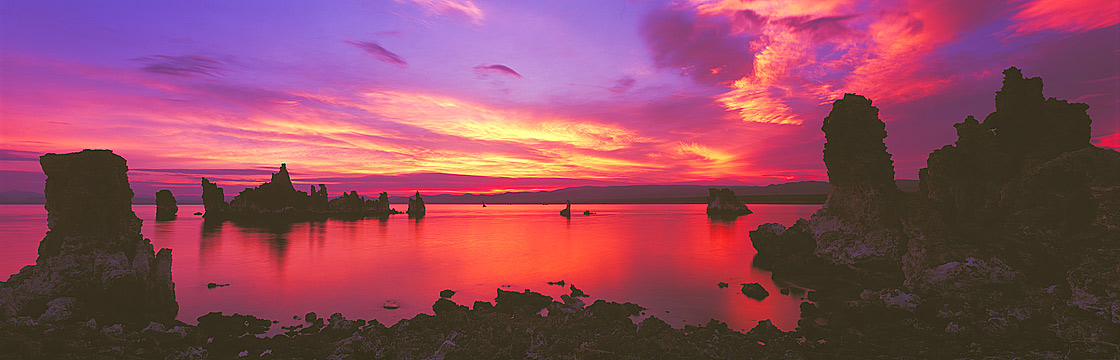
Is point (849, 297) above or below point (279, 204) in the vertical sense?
below

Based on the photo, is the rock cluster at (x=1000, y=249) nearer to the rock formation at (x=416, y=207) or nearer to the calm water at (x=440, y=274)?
the calm water at (x=440, y=274)

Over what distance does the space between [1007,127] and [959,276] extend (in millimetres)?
8849

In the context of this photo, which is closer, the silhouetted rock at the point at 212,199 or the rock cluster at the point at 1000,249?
the rock cluster at the point at 1000,249

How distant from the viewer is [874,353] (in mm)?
13828

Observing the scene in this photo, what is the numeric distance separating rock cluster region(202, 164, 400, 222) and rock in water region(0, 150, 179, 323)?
111m

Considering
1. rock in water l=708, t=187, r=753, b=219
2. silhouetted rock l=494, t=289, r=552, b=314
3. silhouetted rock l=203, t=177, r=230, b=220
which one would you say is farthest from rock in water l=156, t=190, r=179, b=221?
rock in water l=708, t=187, r=753, b=219

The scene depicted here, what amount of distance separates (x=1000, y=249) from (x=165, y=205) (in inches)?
6989

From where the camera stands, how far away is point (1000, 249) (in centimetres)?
1852

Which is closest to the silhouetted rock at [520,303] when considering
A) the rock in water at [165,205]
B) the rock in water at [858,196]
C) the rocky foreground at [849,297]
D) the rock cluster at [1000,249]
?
the rocky foreground at [849,297]

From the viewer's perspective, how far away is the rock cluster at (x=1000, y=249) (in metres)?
14.0

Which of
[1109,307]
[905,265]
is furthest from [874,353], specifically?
Answer: [905,265]

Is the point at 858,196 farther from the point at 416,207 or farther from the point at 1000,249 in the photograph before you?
the point at 416,207

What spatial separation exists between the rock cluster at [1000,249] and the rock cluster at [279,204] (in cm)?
13173

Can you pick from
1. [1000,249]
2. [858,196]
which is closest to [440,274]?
[858,196]
